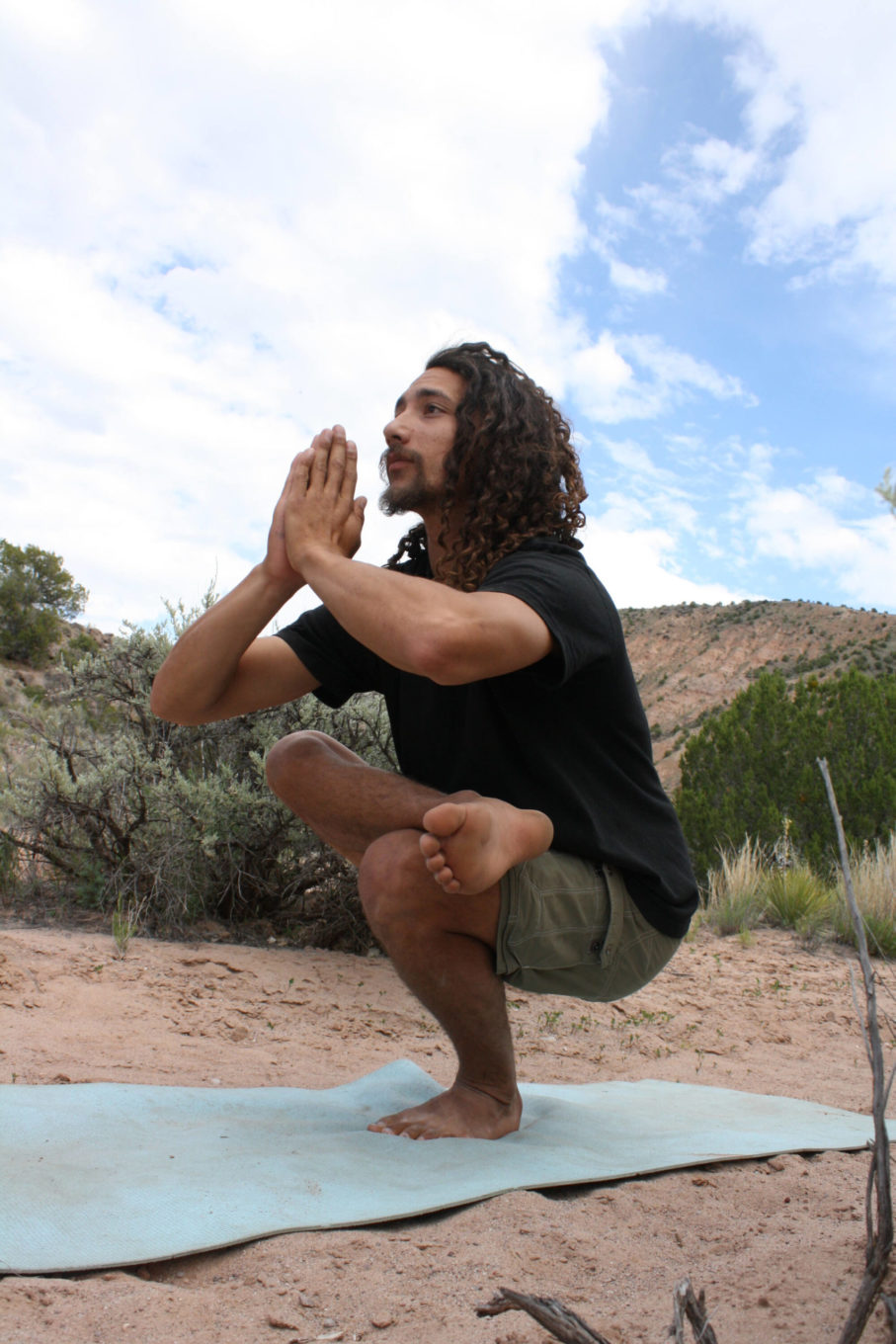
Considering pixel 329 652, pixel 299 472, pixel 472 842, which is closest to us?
pixel 472 842

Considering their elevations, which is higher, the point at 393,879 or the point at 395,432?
the point at 395,432

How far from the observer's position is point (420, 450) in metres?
2.32

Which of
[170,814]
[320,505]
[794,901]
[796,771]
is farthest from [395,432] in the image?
[796,771]

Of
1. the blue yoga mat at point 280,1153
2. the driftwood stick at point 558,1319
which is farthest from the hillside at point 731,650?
the driftwood stick at point 558,1319

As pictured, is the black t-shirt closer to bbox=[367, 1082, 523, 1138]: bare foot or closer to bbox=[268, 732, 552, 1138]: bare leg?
bbox=[268, 732, 552, 1138]: bare leg

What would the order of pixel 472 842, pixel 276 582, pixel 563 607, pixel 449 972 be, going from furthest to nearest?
pixel 276 582, pixel 449 972, pixel 563 607, pixel 472 842

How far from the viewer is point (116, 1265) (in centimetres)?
134

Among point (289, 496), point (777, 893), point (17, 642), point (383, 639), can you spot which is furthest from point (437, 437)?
point (17, 642)

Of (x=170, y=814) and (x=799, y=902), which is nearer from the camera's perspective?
(x=170, y=814)

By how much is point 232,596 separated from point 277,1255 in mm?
1314

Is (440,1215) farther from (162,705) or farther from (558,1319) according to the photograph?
(162,705)

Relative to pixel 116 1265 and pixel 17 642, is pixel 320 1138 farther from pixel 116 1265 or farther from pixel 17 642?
pixel 17 642

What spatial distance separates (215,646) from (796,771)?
27.3ft

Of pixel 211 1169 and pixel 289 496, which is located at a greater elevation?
pixel 289 496
